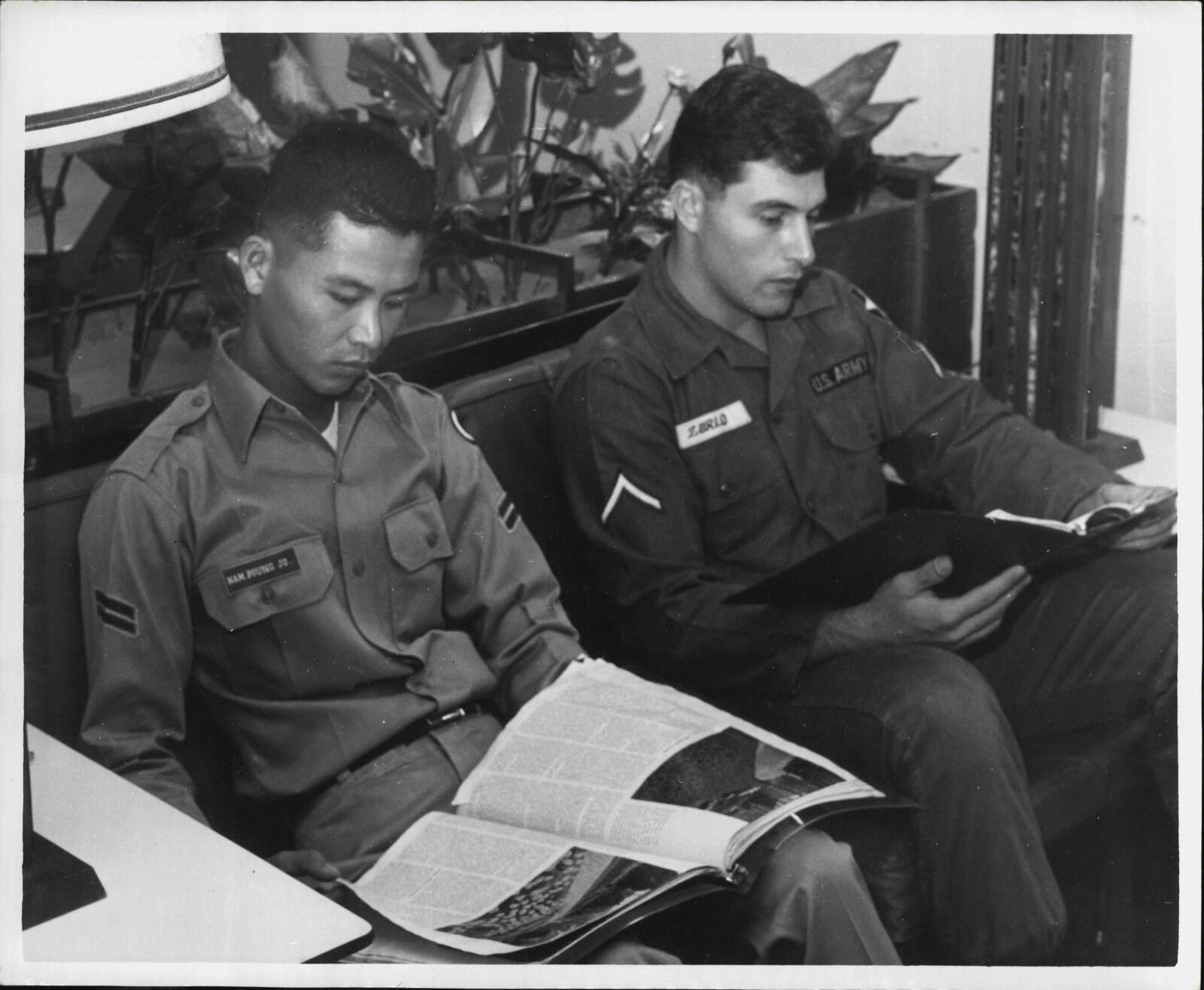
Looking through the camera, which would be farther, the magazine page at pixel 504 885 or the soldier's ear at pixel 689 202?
the soldier's ear at pixel 689 202

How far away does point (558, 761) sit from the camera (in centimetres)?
144

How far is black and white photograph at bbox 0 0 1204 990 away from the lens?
51.4 inches

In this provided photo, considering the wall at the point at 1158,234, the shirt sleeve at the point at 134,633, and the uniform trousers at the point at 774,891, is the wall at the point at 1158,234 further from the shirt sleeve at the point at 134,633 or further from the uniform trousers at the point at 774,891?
the shirt sleeve at the point at 134,633

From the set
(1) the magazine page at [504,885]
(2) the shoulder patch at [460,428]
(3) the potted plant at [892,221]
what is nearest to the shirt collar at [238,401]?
(2) the shoulder patch at [460,428]

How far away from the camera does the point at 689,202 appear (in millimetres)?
1871

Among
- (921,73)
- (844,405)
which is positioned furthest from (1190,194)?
(921,73)

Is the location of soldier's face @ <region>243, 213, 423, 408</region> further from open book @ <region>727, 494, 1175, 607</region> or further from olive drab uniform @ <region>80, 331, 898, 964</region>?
open book @ <region>727, 494, 1175, 607</region>

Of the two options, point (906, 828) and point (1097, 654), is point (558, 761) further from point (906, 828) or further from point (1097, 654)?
point (1097, 654)

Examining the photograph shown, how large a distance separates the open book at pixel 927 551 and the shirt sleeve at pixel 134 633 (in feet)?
2.07

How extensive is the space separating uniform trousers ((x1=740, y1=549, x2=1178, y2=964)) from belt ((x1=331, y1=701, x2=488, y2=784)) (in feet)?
1.15

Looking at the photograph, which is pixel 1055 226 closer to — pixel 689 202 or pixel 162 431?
pixel 689 202

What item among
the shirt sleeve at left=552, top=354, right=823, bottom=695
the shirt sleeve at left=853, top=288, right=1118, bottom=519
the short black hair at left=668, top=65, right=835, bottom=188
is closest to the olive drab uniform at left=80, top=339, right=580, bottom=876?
the shirt sleeve at left=552, top=354, right=823, bottom=695

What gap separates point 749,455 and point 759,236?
28 centimetres

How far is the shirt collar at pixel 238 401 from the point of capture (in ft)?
4.96
